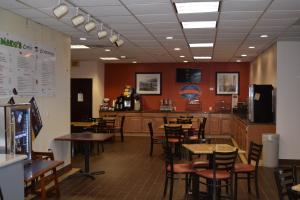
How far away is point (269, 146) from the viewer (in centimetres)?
812

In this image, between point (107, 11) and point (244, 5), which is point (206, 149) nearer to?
point (244, 5)

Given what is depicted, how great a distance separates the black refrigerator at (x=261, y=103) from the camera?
8.74m

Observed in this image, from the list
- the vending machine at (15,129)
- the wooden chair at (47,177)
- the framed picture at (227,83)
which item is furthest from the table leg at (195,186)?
the framed picture at (227,83)

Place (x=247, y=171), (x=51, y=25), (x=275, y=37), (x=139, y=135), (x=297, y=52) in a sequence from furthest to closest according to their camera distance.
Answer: (x=139, y=135), (x=297, y=52), (x=275, y=37), (x=51, y=25), (x=247, y=171)

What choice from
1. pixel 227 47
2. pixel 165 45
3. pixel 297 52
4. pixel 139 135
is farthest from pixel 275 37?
pixel 139 135

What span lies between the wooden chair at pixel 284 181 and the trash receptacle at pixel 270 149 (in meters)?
4.14

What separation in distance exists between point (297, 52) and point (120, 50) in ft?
14.8

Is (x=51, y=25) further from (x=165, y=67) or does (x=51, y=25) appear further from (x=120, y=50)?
(x=165, y=67)

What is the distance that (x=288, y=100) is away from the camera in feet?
27.6

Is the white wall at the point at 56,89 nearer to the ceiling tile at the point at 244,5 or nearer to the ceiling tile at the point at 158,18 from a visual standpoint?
the ceiling tile at the point at 158,18

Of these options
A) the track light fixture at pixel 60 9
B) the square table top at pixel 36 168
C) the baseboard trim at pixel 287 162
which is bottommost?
the baseboard trim at pixel 287 162

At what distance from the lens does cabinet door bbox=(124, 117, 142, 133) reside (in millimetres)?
13688

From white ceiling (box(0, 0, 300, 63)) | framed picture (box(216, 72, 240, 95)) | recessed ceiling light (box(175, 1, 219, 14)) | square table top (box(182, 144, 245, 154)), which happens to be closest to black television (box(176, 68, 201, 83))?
framed picture (box(216, 72, 240, 95))

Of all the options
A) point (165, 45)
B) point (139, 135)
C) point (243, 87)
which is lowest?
point (139, 135)
